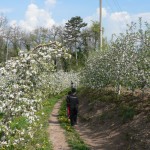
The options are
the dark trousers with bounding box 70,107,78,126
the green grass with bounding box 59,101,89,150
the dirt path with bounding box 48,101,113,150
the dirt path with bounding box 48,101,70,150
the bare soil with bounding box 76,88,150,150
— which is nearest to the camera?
the green grass with bounding box 59,101,89,150

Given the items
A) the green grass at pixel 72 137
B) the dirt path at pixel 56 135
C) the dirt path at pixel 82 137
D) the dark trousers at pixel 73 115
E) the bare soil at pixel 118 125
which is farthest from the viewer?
the dark trousers at pixel 73 115

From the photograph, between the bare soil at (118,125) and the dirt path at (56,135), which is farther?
the dirt path at (56,135)

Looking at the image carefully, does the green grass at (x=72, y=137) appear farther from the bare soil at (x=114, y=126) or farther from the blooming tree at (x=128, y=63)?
the blooming tree at (x=128, y=63)

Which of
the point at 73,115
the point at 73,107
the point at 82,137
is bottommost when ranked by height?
the point at 82,137

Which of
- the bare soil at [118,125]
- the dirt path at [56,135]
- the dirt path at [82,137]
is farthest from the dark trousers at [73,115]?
the dirt path at [56,135]

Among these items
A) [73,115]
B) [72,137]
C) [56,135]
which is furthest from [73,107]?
[72,137]

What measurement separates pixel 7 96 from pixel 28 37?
7770 cm

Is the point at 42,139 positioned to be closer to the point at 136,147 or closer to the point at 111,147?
the point at 111,147

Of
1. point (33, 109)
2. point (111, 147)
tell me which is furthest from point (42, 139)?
point (33, 109)

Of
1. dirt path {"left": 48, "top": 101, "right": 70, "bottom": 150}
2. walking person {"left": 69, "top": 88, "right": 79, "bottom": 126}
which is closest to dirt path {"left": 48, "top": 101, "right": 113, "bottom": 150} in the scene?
dirt path {"left": 48, "top": 101, "right": 70, "bottom": 150}

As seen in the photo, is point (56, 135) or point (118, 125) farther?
point (118, 125)

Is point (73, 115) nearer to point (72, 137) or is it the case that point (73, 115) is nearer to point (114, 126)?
point (114, 126)

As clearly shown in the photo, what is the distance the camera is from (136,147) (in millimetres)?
12891

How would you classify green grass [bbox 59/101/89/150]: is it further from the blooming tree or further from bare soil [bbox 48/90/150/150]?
the blooming tree
